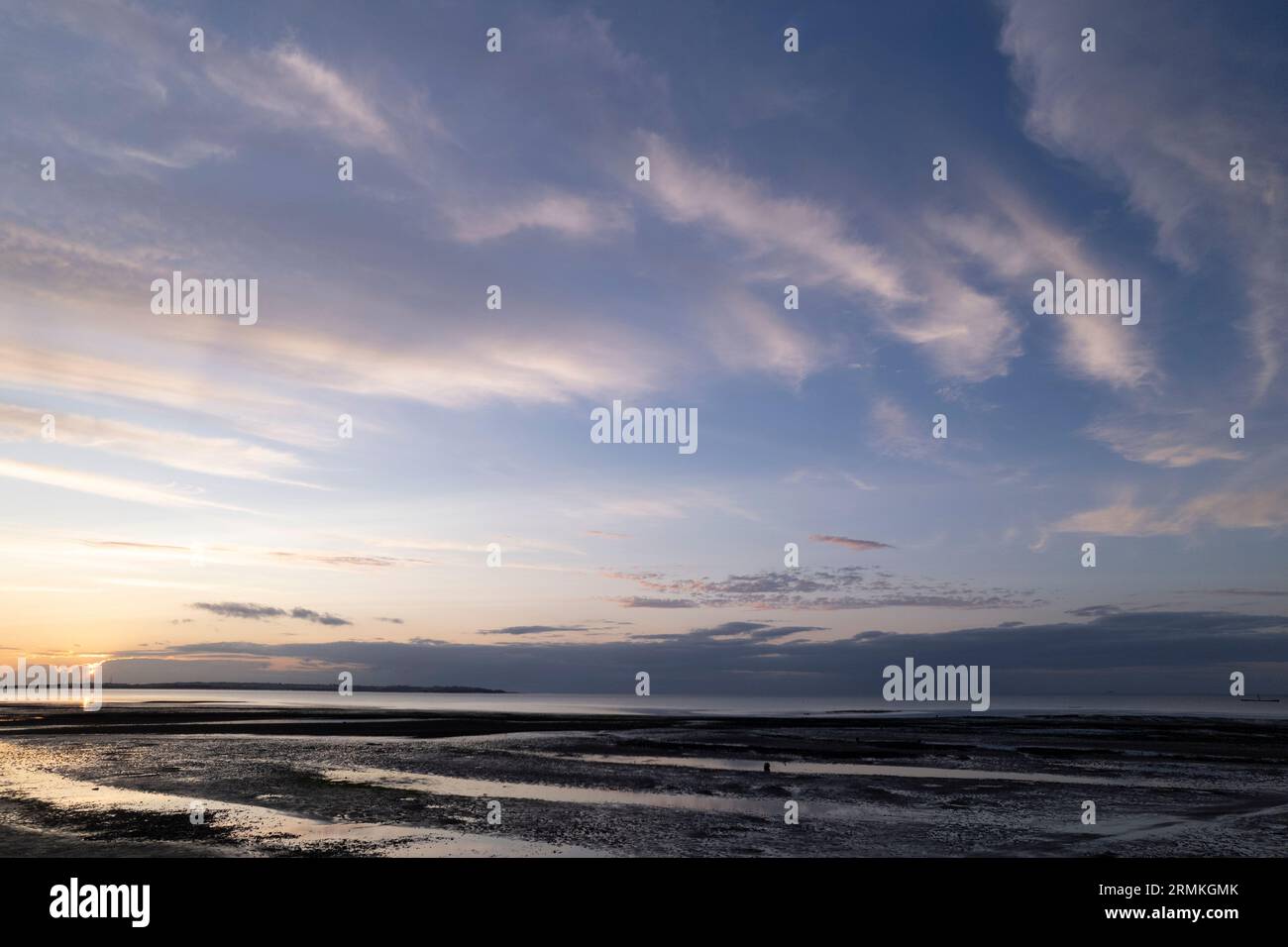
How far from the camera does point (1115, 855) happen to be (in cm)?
2052

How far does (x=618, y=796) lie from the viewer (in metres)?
29.4

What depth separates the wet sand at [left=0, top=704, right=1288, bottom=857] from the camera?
21.4 meters

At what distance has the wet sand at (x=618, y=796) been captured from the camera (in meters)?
21.4
